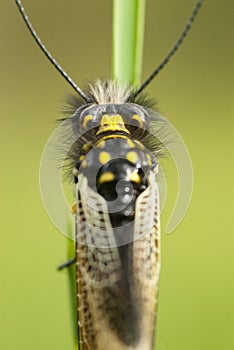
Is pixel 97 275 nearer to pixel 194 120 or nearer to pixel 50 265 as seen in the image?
pixel 50 265

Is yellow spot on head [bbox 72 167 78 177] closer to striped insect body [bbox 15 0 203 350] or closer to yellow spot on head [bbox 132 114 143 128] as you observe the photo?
striped insect body [bbox 15 0 203 350]

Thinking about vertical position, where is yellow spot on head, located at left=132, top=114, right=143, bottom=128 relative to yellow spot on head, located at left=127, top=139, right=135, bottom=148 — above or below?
above

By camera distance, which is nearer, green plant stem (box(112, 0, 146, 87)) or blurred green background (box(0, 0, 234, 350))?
green plant stem (box(112, 0, 146, 87))

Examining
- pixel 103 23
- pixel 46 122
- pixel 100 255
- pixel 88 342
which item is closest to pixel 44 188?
pixel 100 255

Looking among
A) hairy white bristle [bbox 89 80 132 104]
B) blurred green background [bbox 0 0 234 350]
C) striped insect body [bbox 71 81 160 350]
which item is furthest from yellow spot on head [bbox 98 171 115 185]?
blurred green background [bbox 0 0 234 350]

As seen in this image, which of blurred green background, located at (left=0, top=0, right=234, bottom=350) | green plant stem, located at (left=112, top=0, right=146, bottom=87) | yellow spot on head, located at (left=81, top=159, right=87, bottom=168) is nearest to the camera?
green plant stem, located at (left=112, top=0, right=146, bottom=87)

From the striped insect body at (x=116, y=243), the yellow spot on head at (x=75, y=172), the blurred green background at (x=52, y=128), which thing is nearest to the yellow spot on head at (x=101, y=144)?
the striped insect body at (x=116, y=243)

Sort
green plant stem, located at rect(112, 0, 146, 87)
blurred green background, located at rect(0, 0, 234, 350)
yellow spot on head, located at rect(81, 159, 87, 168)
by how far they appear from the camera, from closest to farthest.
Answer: green plant stem, located at rect(112, 0, 146, 87) → yellow spot on head, located at rect(81, 159, 87, 168) → blurred green background, located at rect(0, 0, 234, 350)
